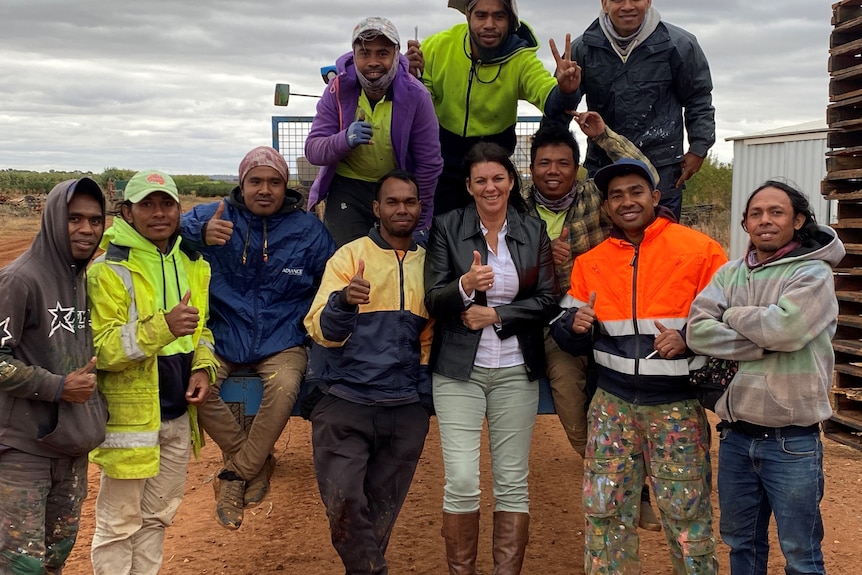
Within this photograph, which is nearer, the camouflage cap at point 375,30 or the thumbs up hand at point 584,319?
the thumbs up hand at point 584,319

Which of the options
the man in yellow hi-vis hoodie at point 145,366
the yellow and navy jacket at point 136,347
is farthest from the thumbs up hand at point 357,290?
the yellow and navy jacket at point 136,347

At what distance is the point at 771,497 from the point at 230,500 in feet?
8.51

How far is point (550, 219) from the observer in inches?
172

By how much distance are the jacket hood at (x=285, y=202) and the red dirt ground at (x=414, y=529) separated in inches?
92.3

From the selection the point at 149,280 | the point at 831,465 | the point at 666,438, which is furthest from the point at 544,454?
the point at 149,280

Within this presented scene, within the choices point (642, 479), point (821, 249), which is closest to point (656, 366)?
point (642, 479)

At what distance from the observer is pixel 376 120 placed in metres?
4.59

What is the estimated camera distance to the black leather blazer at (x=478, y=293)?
3.79 m

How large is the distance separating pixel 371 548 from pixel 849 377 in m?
6.06

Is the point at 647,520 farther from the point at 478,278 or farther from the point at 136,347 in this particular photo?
the point at 136,347

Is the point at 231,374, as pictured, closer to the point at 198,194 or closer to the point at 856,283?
the point at 856,283

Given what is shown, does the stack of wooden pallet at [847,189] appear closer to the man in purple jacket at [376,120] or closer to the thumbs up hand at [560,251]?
the thumbs up hand at [560,251]

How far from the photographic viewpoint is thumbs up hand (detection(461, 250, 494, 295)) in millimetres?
Result: 3592

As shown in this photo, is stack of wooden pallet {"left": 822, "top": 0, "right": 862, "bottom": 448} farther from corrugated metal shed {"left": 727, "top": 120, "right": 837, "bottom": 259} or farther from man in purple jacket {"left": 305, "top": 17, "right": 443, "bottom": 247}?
corrugated metal shed {"left": 727, "top": 120, "right": 837, "bottom": 259}
